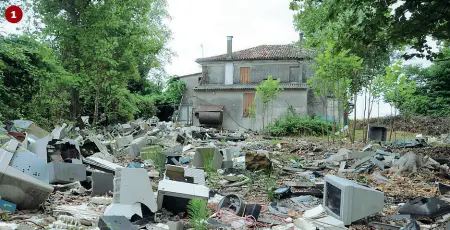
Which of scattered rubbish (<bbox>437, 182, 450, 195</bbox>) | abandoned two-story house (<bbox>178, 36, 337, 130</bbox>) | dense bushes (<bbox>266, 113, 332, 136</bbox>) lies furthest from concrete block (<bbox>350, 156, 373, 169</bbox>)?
abandoned two-story house (<bbox>178, 36, 337, 130</bbox>)

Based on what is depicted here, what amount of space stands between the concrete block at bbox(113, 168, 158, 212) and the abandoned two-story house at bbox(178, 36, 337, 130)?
20.3m

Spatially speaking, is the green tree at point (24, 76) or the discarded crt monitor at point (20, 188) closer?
the discarded crt monitor at point (20, 188)

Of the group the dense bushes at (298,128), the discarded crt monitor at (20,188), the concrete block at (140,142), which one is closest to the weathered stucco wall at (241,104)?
the dense bushes at (298,128)

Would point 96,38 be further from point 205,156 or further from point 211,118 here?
point 211,118

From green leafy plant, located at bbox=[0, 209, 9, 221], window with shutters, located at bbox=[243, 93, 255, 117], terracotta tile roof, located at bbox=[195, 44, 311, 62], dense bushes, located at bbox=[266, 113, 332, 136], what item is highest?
terracotta tile roof, located at bbox=[195, 44, 311, 62]

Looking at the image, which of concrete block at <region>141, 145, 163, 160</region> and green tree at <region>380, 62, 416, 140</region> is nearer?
concrete block at <region>141, 145, 163, 160</region>

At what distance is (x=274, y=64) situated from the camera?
2605 cm

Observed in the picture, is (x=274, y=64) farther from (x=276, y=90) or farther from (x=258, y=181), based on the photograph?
(x=258, y=181)

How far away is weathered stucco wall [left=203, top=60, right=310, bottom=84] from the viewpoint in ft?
83.5

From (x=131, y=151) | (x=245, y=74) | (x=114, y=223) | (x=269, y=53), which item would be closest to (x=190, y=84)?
(x=245, y=74)

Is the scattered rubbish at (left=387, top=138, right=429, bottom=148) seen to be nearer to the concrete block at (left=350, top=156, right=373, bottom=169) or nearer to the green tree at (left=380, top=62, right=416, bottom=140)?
the green tree at (left=380, top=62, right=416, bottom=140)

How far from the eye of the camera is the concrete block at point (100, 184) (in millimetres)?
4480

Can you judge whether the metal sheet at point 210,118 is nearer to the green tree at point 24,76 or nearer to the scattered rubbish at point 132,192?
the green tree at point 24,76

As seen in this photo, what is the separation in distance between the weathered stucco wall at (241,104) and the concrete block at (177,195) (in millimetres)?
20043
